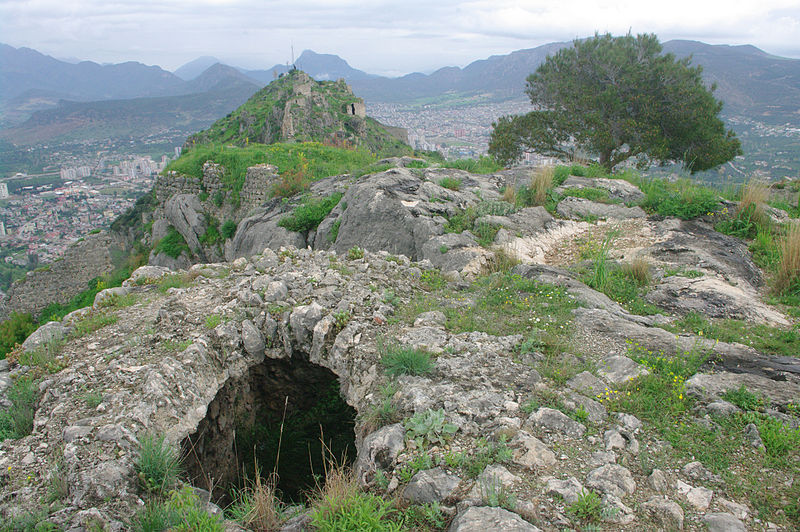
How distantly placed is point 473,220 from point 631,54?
12.9 meters

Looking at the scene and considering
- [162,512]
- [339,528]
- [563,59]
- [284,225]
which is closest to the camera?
[339,528]

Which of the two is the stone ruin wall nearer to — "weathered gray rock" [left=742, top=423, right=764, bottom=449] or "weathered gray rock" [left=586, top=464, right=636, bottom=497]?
"weathered gray rock" [left=586, top=464, right=636, bottom=497]

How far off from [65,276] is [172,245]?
4.77 metres

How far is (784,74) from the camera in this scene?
66.0 m

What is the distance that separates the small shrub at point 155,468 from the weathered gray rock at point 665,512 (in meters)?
3.40

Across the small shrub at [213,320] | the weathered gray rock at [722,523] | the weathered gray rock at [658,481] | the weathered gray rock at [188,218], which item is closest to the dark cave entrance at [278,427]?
the small shrub at [213,320]

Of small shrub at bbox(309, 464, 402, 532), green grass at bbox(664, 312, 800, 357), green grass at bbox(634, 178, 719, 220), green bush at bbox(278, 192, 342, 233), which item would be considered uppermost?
green grass at bbox(634, 178, 719, 220)

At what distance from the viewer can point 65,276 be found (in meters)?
16.6

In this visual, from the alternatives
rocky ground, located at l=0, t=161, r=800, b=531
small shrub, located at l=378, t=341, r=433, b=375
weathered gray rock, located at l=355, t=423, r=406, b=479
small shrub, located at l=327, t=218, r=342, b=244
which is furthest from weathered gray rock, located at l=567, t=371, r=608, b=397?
small shrub, located at l=327, t=218, r=342, b=244

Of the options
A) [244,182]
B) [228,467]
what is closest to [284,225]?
[244,182]

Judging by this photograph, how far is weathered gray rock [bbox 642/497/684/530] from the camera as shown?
270cm

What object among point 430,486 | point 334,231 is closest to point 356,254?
point 334,231

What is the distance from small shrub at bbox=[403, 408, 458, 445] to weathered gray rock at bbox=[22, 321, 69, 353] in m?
4.28

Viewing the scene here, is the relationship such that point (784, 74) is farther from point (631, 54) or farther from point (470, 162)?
point (470, 162)
